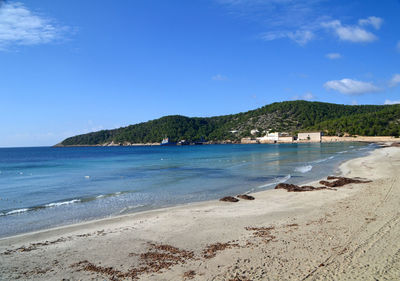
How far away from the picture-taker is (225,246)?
27.8 ft

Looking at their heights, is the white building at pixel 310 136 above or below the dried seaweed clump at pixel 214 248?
above

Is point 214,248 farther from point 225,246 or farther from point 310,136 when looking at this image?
point 310,136

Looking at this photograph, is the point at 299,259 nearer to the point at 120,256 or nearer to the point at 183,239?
the point at 183,239

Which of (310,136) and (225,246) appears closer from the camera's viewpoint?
(225,246)

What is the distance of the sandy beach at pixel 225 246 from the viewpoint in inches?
263

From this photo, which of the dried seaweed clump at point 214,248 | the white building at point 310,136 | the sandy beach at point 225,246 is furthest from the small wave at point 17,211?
the white building at point 310,136

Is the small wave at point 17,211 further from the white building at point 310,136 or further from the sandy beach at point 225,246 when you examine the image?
the white building at point 310,136

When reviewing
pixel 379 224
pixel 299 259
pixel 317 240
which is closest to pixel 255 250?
pixel 299 259

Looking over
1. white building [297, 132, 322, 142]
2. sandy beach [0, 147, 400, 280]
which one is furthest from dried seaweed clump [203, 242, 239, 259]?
white building [297, 132, 322, 142]

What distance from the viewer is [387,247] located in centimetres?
743

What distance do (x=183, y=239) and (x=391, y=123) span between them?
14837 cm

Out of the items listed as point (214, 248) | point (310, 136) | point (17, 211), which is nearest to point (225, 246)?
point (214, 248)

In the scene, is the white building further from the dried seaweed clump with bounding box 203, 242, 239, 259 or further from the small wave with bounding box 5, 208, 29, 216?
the dried seaweed clump with bounding box 203, 242, 239, 259

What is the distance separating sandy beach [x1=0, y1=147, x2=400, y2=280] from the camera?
6680 millimetres
